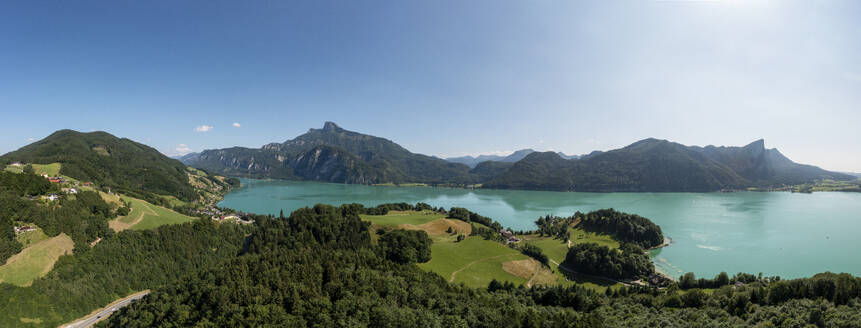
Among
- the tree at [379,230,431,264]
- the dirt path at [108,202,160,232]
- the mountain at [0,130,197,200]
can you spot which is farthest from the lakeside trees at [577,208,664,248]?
the mountain at [0,130,197,200]

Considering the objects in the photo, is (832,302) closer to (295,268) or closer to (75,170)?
(295,268)

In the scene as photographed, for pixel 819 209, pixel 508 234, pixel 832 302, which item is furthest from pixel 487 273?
pixel 819 209

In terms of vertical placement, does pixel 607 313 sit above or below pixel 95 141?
below

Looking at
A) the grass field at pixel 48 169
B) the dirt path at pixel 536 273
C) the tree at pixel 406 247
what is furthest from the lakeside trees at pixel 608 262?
the grass field at pixel 48 169

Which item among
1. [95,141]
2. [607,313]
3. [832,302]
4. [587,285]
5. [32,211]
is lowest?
[587,285]

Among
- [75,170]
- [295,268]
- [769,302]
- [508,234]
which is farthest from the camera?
→ [75,170]

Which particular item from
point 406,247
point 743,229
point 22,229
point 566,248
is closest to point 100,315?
point 22,229

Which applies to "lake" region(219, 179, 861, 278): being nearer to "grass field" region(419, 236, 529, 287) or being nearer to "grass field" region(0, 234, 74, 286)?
"grass field" region(419, 236, 529, 287)
